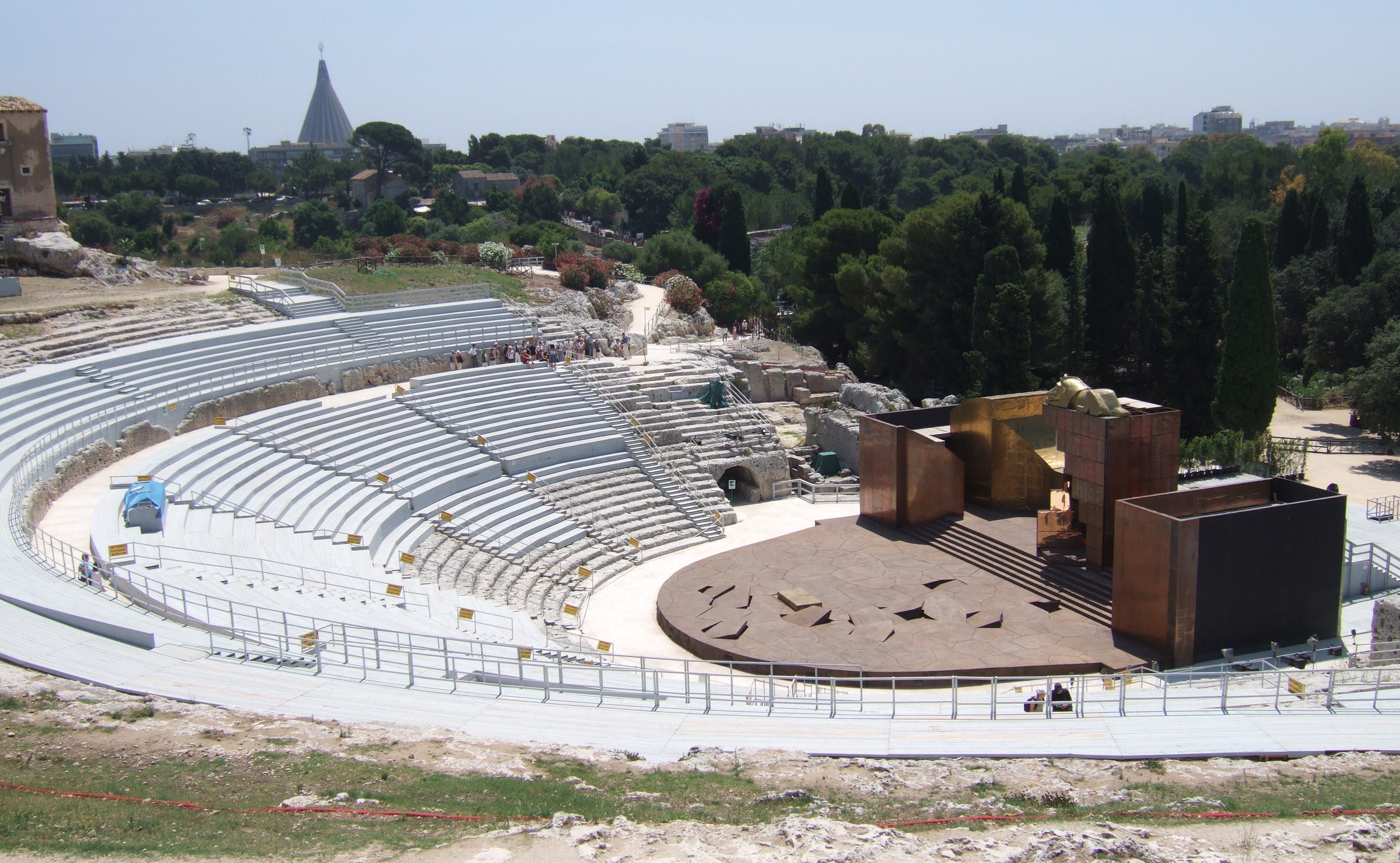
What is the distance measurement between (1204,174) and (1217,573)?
3071 inches

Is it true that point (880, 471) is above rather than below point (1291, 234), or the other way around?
below

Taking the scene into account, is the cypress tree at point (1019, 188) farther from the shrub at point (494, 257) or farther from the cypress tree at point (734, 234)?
the shrub at point (494, 257)

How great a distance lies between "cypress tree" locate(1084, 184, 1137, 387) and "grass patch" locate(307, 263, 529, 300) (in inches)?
780

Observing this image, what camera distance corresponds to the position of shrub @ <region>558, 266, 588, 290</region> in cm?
4022

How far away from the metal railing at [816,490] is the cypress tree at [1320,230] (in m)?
32.4

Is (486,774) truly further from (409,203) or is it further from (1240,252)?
(409,203)

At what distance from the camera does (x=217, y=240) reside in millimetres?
71125

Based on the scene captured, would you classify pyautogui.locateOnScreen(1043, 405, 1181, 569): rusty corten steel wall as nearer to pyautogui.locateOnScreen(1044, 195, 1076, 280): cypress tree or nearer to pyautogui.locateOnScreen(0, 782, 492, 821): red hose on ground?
pyautogui.locateOnScreen(0, 782, 492, 821): red hose on ground

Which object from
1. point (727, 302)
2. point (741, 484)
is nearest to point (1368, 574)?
point (741, 484)

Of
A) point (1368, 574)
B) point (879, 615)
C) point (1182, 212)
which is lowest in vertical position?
point (879, 615)

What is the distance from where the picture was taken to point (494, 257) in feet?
135

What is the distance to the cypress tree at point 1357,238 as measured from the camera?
145 ft

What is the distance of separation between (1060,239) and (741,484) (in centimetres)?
1980

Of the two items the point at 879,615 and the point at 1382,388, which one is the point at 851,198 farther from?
the point at 879,615
